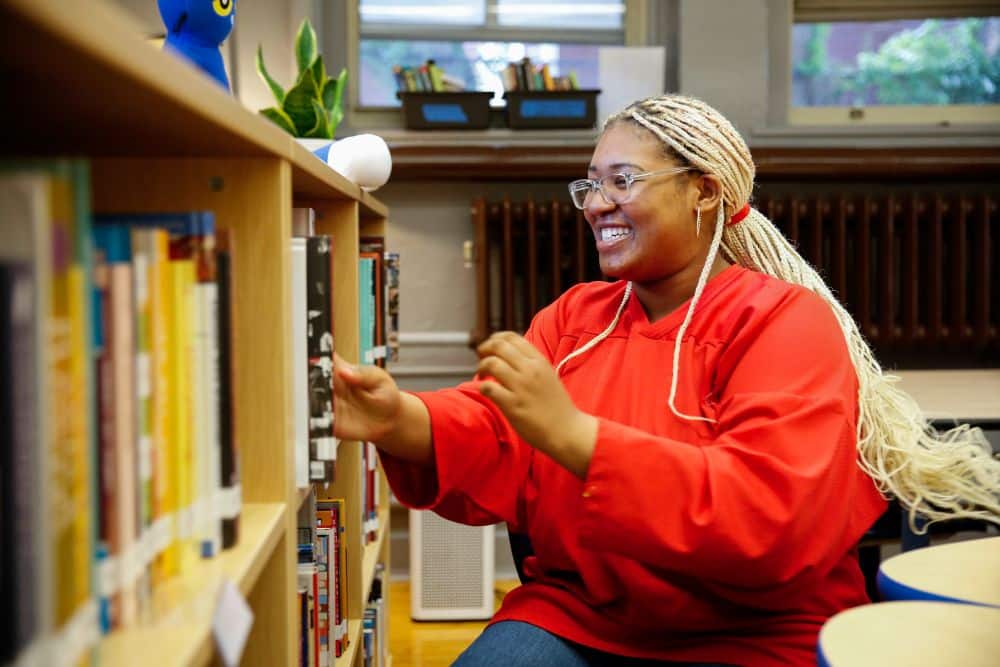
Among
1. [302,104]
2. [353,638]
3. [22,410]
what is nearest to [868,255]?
[302,104]

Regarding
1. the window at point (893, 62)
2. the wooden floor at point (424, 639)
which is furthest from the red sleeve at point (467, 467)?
the window at point (893, 62)

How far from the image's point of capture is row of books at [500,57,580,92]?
3.05 meters

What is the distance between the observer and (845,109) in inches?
129

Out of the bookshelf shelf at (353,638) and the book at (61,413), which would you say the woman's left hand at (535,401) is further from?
the bookshelf shelf at (353,638)

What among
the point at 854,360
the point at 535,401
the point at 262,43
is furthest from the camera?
the point at 262,43

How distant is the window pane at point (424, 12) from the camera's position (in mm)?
3227

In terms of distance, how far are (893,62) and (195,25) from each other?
8.74 ft

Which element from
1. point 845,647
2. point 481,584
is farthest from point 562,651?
point 481,584

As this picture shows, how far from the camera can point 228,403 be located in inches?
30.6

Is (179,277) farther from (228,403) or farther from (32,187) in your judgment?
(32,187)

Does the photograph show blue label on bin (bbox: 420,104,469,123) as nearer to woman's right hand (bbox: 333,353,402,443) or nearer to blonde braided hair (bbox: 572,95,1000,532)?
blonde braided hair (bbox: 572,95,1000,532)

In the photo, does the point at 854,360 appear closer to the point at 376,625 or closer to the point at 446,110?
the point at 376,625

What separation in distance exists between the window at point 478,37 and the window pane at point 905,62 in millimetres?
739

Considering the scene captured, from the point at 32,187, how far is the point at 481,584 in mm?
2532
